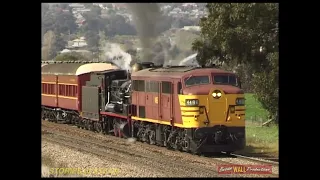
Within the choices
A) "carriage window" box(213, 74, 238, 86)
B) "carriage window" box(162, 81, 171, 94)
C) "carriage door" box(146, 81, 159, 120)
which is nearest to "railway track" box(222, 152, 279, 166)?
"carriage window" box(213, 74, 238, 86)

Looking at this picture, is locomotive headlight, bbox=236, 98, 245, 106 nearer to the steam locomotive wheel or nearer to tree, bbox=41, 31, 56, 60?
the steam locomotive wheel

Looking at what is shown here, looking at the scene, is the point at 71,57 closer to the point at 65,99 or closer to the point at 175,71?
the point at 65,99

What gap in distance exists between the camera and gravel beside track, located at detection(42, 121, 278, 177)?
64.0 ft

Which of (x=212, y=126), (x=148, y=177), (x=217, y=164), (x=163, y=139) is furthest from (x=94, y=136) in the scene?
(x=148, y=177)

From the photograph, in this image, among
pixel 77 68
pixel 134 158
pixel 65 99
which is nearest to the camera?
pixel 134 158

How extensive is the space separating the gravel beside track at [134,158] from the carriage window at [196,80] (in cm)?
274

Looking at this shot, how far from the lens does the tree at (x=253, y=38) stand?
3203 cm

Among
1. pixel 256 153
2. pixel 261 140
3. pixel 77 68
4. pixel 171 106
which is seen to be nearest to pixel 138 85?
pixel 171 106

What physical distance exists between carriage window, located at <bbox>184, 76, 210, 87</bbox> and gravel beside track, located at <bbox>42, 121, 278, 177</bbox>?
108 inches

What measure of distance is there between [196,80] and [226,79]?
1.24 m

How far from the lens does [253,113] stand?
4628 cm

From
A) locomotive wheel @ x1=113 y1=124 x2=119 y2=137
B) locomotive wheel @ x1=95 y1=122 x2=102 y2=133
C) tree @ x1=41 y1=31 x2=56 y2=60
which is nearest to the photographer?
locomotive wheel @ x1=113 y1=124 x2=119 y2=137

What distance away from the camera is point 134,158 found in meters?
23.1
